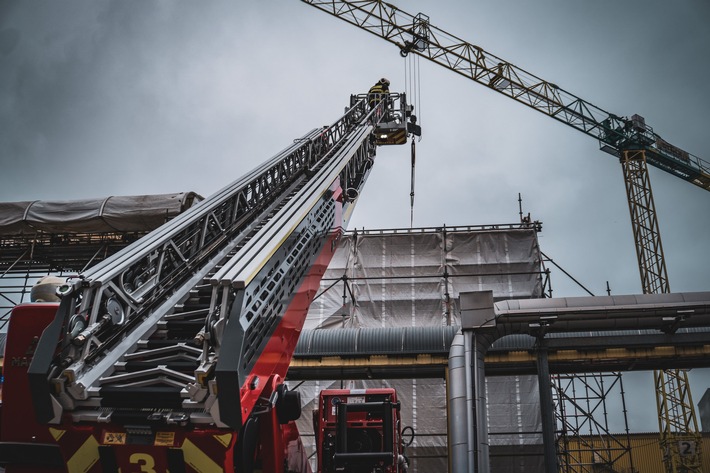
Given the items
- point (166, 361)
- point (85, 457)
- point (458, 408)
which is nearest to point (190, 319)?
point (166, 361)

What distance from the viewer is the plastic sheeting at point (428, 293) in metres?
15.3

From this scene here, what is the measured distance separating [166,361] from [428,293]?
13608 mm

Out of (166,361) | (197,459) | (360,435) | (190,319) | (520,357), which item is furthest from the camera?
(520,357)

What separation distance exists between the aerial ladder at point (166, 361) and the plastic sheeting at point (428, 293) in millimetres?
10204

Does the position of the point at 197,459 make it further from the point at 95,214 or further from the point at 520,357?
the point at 95,214

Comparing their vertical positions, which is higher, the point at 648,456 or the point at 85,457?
the point at 648,456

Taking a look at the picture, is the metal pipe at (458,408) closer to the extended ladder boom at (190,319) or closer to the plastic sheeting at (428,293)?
the extended ladder boom at (190,319)

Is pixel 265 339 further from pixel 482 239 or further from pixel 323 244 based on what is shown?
pixel 482 239

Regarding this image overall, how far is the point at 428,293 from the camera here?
703 inches

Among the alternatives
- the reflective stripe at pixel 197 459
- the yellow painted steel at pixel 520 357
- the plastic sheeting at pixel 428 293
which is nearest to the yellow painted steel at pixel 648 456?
the plastic sheeting at pixel 428 293

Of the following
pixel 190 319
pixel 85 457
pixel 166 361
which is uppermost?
pixel 190 319

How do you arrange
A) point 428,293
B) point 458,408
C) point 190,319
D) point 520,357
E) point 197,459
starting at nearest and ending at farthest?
point 197,459
point 190,319
point 458,408
point 520,357
point 428,293

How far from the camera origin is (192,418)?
4070 millimetres

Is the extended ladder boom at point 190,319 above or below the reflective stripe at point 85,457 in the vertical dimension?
above
